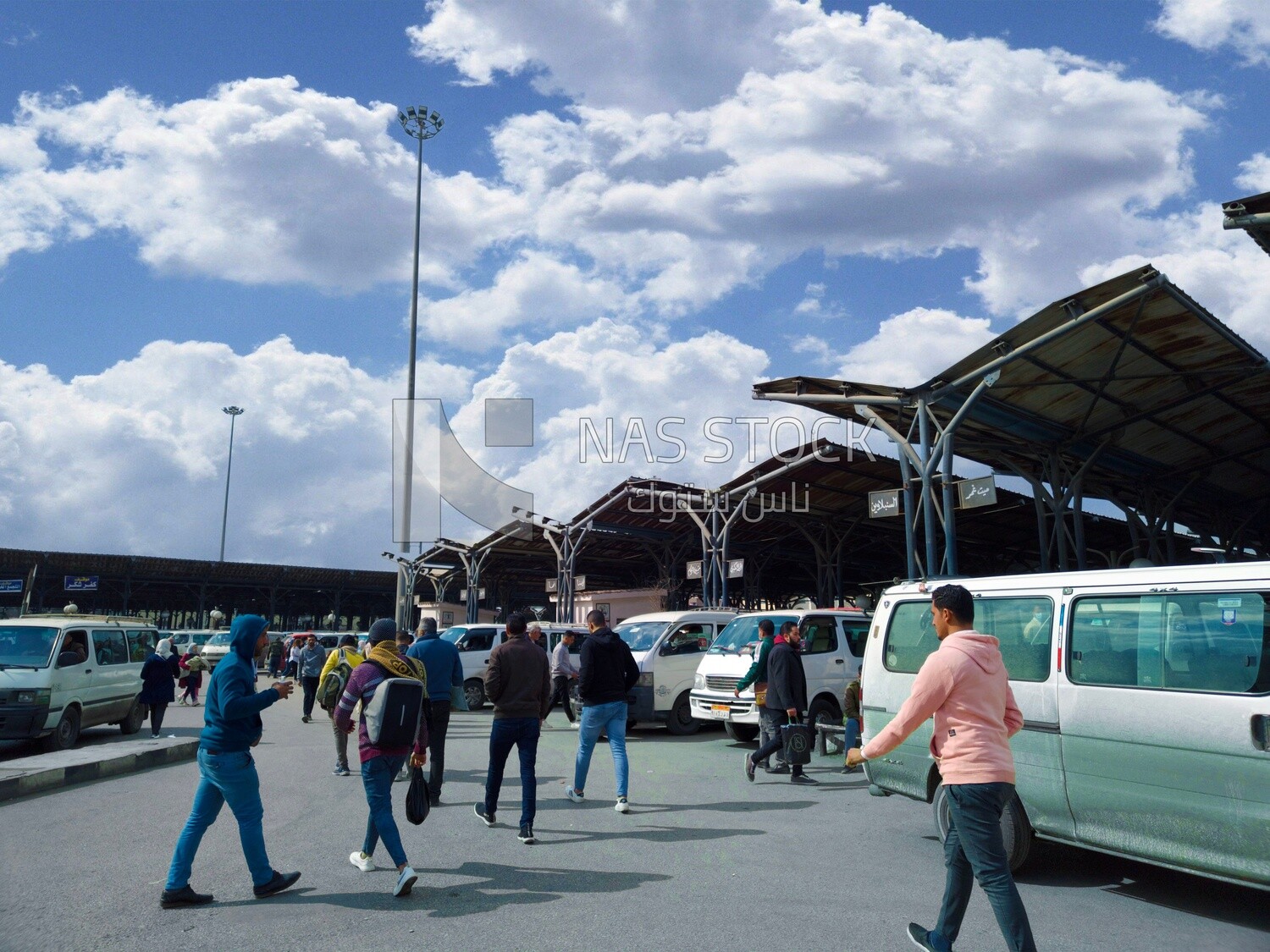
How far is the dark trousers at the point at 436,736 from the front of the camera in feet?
28.2

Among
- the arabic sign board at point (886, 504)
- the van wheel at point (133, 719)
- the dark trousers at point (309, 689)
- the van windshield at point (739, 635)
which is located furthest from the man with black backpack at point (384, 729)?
the dark trousers at point (309, 689)

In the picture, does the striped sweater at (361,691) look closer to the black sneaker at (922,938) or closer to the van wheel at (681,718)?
the black sneaker at (922,938)

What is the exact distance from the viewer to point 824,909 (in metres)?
5.20

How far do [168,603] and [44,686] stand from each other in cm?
6305

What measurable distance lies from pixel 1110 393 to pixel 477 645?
13071mm

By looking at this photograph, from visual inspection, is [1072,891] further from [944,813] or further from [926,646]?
[926,646]

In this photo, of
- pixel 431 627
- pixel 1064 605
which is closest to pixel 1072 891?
pixel 1064 605

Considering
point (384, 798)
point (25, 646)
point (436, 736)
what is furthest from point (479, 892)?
point (25, 646)

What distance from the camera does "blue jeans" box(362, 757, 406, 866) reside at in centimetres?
550

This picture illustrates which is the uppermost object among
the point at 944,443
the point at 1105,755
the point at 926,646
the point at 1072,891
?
the point at 944,443

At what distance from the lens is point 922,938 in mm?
4293

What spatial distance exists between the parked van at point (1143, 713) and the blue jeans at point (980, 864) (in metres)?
1.66

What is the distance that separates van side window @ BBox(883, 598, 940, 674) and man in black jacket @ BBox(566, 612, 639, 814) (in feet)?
7.30

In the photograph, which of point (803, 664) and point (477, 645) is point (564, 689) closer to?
point (477, 645)
